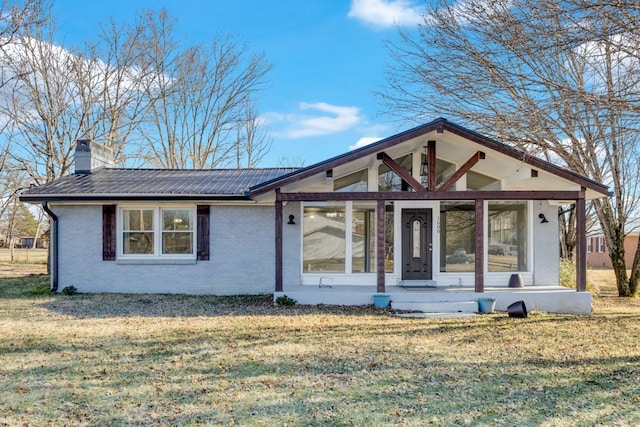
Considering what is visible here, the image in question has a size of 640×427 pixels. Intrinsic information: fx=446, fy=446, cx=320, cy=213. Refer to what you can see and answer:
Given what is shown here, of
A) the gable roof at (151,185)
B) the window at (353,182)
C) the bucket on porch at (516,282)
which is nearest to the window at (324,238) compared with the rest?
the window at (353,182)

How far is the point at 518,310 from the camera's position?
893cm

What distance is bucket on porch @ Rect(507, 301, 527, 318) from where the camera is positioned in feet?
29.3

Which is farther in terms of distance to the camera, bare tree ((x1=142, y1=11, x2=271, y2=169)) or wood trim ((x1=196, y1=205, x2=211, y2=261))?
bare tree ((x1=142, y1=11, x2=271, y2=169))

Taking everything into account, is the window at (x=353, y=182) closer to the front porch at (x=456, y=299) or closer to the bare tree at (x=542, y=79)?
the front porch at (x=456, y=299)

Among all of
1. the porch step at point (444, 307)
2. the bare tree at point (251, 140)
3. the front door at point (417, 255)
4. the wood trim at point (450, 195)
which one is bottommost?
the porch step at point (444, 307)

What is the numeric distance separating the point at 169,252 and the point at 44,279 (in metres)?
6.49

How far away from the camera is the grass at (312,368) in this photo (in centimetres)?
422

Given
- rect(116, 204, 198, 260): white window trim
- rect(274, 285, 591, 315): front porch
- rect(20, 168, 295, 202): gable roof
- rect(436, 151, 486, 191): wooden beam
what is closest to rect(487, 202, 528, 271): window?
rect(274, 285, 591, 315): front porch

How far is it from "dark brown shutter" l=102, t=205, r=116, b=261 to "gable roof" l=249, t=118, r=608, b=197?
441 cm

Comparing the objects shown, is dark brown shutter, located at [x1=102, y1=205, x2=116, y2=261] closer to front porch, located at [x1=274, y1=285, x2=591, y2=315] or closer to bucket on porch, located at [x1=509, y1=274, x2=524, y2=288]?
front porch, located at [x1=274, y1=285, x2=591, y2=315]

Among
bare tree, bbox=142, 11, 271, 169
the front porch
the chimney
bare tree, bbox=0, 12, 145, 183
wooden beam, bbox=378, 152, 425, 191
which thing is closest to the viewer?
wooden beam, bbox=378, 152, 425, 191

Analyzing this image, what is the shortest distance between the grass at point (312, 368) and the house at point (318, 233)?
6.89 feet

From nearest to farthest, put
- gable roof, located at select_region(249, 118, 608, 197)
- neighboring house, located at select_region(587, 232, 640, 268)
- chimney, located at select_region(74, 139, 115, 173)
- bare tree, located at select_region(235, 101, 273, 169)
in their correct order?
1. gable roof, located at select_region(249, 118, 608, 197)
2. chimney, located at select_region(74, 139, 115, 173)
3. bare tree, located at select_region(235, 101, 273, 169)
4. neighboring house, located at select_region(587, 232, 640, 268)

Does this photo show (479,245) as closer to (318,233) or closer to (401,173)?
(401,173)
